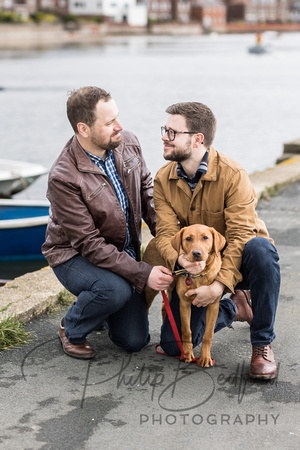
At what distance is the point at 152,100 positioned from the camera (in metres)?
32.5

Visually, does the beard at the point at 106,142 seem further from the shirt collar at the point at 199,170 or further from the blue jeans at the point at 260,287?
the blue jeans at the point at 260,287

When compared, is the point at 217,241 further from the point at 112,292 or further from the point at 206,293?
the point at 112,292

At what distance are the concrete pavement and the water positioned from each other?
34.1 feet

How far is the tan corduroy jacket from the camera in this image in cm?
365

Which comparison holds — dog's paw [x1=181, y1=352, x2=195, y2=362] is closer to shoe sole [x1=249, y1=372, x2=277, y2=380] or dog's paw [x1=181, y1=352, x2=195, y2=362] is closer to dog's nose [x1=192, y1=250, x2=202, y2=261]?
shoe sole [x1=249, y1=372, x2=277, y2=380]

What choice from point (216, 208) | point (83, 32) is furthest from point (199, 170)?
point (83, 32)

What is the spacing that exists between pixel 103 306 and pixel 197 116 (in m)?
1.15

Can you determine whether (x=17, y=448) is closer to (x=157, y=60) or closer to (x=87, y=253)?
(x=87, y=253)

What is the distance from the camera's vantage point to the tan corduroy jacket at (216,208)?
12.0ft

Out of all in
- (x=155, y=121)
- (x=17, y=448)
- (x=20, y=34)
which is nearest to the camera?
(x=17, y=448)

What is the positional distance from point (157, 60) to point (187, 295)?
62.9m

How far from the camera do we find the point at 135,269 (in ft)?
12.2

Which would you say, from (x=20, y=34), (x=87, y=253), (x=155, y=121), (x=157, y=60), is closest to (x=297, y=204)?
(x=87, y=253)

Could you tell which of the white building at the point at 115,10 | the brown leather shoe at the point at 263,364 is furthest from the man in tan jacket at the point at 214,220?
the white building at the point at 115,10
